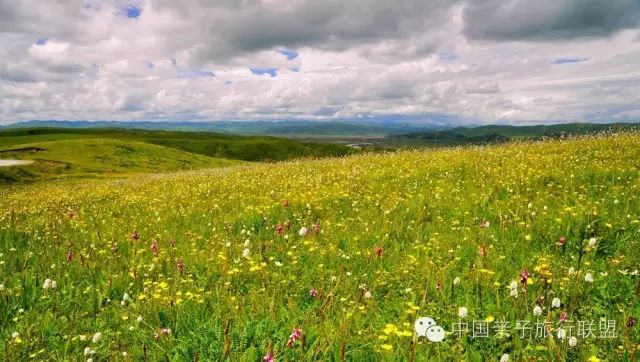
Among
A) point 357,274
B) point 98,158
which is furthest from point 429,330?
point 98,158

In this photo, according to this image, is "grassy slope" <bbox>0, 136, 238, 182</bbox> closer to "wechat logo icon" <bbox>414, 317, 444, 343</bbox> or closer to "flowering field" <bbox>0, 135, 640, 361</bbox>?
"flowering field" <bbox>0, 135, 640, 361</bbox>

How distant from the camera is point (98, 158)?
100500mm

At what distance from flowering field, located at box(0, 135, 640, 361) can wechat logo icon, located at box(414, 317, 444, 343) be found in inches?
5.3

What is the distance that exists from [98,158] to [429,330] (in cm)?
10865

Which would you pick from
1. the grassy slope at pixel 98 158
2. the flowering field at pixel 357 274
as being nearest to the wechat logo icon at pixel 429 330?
the flowering field at pixel 357 274

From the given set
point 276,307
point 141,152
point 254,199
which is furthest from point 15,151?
point 276,307

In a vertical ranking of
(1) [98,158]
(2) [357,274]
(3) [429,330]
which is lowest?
(1) [98,158]

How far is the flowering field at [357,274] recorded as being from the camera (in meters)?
4.55

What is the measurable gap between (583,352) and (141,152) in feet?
397

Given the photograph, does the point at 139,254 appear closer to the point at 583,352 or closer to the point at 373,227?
the point at 373,227

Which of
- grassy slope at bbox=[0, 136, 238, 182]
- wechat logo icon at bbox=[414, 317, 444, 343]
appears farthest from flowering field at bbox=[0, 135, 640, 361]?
grassy slope at bbox=[0, 136, 238, 182]

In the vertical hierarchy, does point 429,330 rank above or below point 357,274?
above

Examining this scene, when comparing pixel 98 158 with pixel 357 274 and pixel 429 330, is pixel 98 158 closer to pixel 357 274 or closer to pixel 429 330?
A: pixel 357 274

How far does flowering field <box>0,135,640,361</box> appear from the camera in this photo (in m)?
4.55
